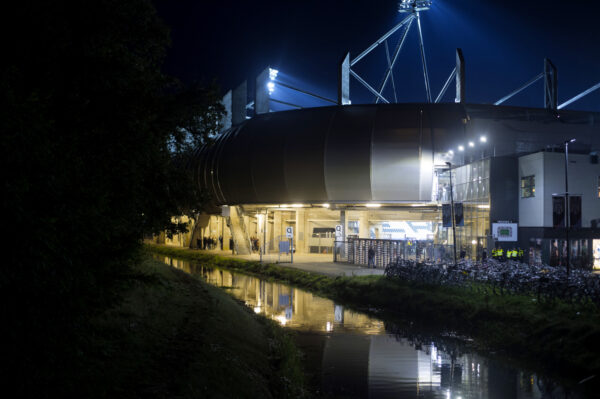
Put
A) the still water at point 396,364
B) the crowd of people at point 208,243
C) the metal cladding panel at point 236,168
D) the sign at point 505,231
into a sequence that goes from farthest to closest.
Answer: the crowd of people at point 208,243
the metal cladding panel at point 236,168
the sign at point 505,231
the still water at point 396,364

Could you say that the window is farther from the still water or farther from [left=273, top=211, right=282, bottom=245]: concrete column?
[left=273, top=211, right=282, bottom=245]: concrete column

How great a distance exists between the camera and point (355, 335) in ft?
52.8

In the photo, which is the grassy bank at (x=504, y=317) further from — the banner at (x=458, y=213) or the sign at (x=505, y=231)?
the sign at (x=505, y=231)

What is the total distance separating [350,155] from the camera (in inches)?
1693

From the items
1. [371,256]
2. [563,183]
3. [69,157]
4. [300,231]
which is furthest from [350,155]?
[69,157]

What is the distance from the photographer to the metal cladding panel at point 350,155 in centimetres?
4278

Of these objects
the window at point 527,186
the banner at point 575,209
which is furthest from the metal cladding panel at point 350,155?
the banner at point 575,209

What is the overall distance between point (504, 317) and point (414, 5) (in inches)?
2004

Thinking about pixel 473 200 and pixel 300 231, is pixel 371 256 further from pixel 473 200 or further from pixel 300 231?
pixel 300 231

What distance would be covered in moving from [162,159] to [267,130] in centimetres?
3926

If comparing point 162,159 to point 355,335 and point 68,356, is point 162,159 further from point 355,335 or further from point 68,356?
point 355,335

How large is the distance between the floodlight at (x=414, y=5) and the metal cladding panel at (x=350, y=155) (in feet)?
69.9

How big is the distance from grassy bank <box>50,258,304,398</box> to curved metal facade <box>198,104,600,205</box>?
2883 centimetres

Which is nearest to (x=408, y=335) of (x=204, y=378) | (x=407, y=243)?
(x=204, y=378)
